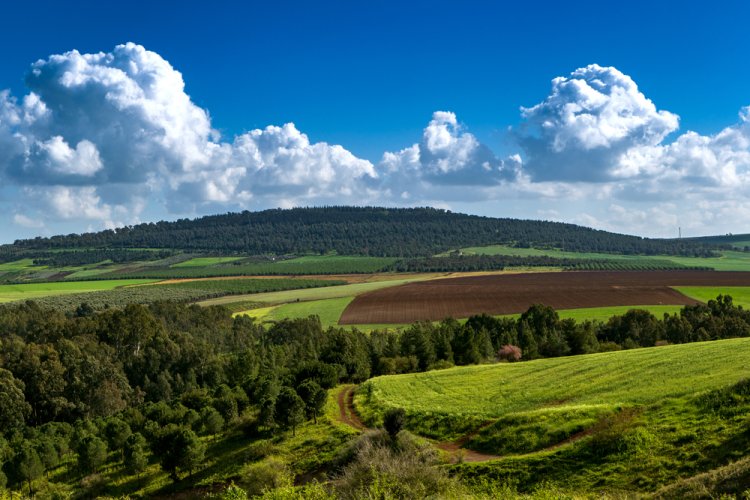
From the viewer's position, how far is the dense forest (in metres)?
68.5

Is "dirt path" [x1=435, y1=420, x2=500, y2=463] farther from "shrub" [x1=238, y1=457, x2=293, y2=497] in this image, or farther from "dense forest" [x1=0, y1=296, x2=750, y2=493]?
"dense forest" [x1=0, y1=296, x2=750, y2=493]

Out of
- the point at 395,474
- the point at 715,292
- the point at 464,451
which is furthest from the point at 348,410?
the point at 715,292

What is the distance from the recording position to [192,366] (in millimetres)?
119438

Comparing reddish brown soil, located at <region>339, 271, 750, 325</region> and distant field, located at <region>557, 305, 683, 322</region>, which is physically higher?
reddish brown soil, located at <region>339, 271, 750, 325</region>

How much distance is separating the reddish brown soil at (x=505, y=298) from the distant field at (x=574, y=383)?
74314 millimetres

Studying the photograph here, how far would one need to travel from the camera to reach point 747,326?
10094cm

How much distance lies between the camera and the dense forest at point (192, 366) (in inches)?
2697

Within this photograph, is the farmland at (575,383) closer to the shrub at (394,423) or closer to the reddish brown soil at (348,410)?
the reddish brown soil at (348,410)

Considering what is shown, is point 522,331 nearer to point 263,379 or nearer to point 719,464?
point 263,379

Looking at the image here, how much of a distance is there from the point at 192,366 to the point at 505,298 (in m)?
88.7

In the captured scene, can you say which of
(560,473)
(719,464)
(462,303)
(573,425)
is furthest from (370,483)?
(462,303)

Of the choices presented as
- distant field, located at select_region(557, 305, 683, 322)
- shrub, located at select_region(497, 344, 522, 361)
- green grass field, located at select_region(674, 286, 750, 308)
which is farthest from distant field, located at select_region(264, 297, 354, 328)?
green grass field, located at select_region(674, 286, 750, 308)

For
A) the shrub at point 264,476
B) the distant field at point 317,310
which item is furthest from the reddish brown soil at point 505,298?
the shrub at point 264,476

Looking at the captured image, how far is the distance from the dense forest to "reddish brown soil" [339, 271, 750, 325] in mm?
19752
